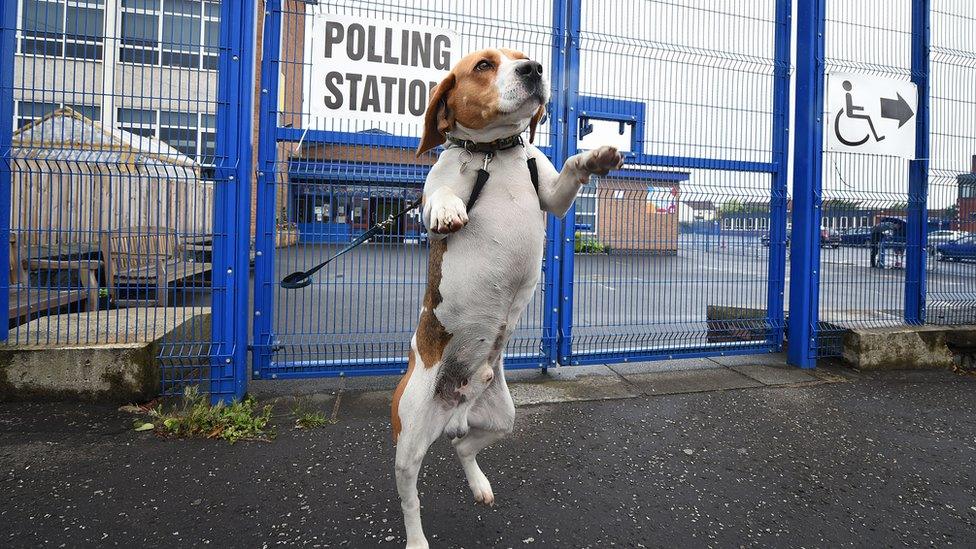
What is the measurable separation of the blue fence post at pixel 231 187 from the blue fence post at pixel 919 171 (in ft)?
20.0

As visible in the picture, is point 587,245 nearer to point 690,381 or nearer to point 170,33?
point 690,381

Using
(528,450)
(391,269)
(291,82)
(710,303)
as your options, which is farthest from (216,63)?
(710,303)

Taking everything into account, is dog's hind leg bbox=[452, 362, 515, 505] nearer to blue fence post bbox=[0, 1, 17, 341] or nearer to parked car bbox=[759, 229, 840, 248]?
blue fence post bbox=[0, 1, 17, 341]

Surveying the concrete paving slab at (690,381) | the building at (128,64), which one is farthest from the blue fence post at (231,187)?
the concrete paving slab at (690,381)

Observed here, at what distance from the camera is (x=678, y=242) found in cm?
483

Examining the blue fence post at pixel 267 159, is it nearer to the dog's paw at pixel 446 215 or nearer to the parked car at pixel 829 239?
the dog's paw at pixel 446 215

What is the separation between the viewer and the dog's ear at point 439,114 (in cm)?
180

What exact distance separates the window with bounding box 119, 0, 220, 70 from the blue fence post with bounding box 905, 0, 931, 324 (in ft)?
20.9

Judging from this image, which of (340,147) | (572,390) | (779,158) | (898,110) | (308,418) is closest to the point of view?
(308,418)

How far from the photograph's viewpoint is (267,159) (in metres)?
3.92

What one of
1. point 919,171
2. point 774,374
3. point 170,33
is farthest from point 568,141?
point 919,171

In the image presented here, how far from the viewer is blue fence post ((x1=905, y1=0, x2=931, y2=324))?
515 cm

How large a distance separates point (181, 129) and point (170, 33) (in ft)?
2.14

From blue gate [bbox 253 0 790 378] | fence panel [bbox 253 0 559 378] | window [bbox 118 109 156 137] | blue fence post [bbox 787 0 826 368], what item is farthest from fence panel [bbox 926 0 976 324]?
window [bbox 118 109 156 137]
